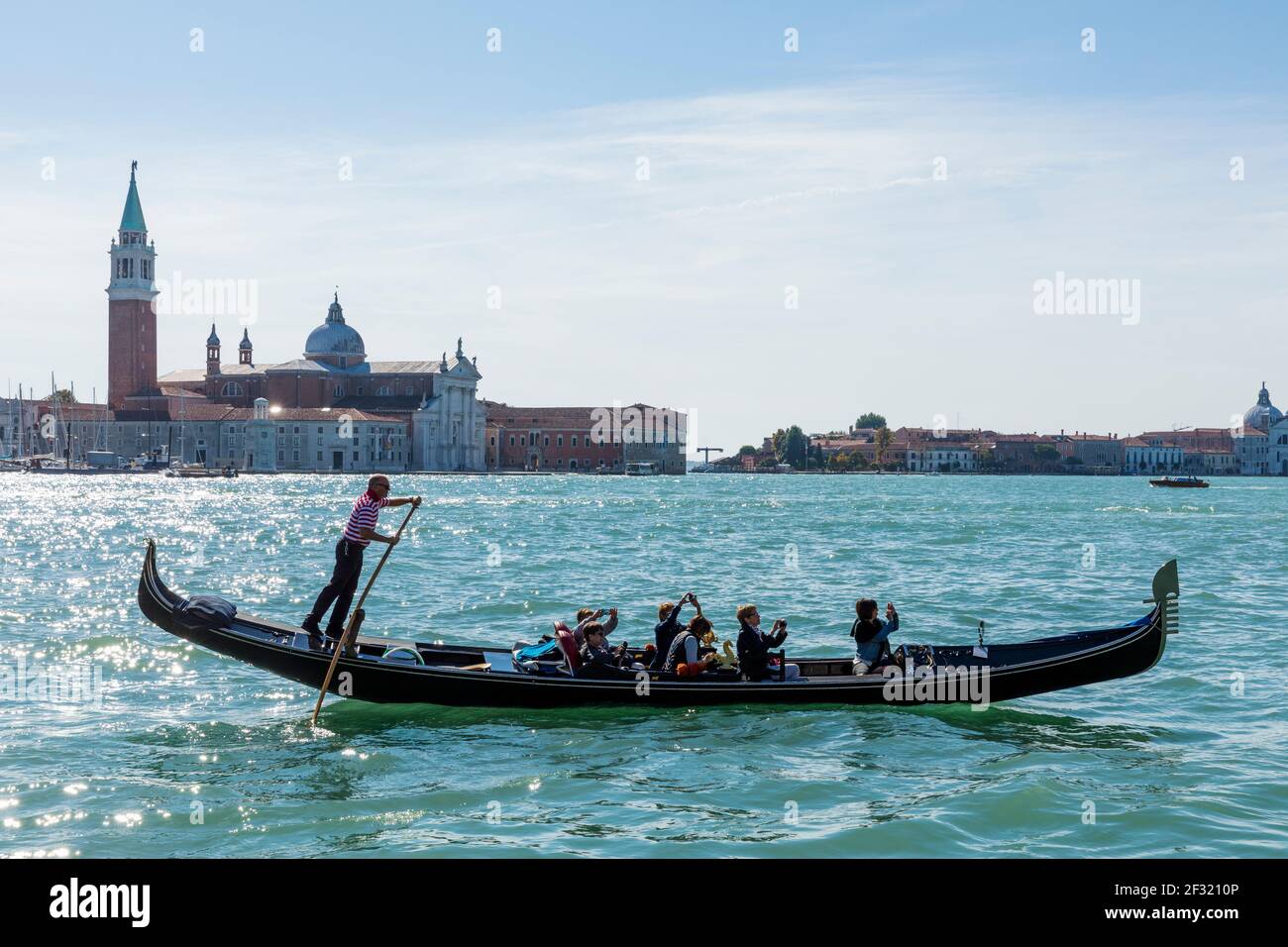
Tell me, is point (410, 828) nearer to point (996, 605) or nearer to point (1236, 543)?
point (996, 605)

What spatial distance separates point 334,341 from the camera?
106 metres

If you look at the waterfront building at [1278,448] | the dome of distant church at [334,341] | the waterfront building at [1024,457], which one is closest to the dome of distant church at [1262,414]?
the waterfront building at [1278,448]

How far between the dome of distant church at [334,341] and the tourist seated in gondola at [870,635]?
9958 centimetres

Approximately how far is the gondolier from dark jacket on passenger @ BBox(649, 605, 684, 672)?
7.47ft

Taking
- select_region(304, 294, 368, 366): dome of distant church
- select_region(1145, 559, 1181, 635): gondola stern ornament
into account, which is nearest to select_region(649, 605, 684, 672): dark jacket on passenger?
select_region(1145, 559, 1181, 635): gondola stern ornament

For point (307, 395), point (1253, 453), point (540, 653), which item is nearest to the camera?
point (540, 653)

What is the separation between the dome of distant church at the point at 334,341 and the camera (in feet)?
348

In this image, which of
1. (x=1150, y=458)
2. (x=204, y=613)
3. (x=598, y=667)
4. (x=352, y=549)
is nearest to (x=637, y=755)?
(x=598, y=667)

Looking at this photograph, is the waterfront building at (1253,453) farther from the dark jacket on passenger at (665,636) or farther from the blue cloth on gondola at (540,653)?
the blue cloth on gondola at (540,653)

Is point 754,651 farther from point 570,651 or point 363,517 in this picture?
point 363,517

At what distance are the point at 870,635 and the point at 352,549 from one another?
4.35m

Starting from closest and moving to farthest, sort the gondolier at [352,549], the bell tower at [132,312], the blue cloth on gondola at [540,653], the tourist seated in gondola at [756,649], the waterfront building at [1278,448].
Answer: the gondolier at [352,549] < the tourist seated in gondola at [756,649] < the blue cloth on gondola at [540,653] < the bell tower at [132,312] < the waterfront building at [1278,448]

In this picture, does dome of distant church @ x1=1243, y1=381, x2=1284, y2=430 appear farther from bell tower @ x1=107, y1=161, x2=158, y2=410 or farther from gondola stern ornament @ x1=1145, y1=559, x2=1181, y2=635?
gondola stern ornament @ x1=1145, y1=559, x2=1181, y2=635
